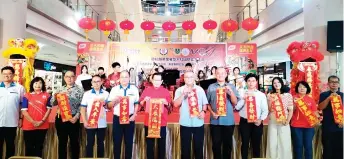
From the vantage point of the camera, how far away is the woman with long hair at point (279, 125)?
3295mm

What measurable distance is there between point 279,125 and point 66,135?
2.42 m

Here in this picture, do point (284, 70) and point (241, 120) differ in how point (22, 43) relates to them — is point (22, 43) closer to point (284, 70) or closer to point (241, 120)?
point (241, 120)

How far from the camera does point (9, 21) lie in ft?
16.6

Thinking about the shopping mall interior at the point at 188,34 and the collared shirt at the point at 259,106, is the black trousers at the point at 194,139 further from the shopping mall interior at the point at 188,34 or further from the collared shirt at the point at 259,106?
the collared shirt at the point at 259,106

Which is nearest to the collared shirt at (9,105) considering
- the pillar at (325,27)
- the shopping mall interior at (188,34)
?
the shopping mall interior at (188,34)

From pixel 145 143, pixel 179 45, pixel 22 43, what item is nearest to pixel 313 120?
pixel 145 143

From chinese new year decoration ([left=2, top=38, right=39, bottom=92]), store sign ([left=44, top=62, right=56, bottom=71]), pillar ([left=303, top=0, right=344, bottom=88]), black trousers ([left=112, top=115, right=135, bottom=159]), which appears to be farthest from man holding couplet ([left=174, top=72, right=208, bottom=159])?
store sign ([left=44, top=62, right=56, bottom=71])

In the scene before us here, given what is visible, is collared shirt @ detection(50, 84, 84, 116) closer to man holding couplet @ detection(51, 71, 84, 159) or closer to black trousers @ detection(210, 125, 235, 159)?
man holding couplet @ detection(51, 71, 84, 159)

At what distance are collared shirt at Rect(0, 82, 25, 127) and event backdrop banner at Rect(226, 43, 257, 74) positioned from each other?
5051 millimetres

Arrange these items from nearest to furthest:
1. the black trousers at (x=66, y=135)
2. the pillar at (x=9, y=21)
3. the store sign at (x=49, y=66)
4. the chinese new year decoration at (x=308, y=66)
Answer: the black trousers at (x=66, y=135) → the chinese new year decoration at (x=308, y=66) → the pillar at (x=9, y=21) → the store sign at (x=49, y=66)

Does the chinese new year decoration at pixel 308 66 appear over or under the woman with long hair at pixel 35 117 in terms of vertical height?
over

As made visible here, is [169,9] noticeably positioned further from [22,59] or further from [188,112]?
[188,112]

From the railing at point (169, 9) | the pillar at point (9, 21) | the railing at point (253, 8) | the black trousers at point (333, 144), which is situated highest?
the railing at point (169, 9)

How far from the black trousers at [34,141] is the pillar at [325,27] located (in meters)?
4.14
